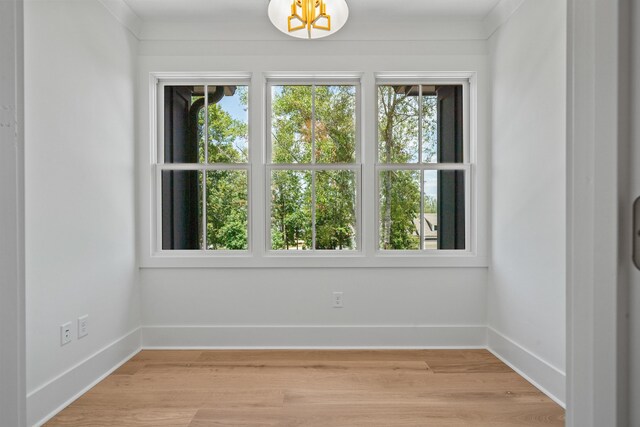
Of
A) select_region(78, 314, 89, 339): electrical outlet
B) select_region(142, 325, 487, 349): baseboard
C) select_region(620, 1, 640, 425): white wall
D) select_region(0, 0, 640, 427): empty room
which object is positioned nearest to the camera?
select_region(620, 1, 640, 425): white wall

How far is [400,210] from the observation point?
3295 mm

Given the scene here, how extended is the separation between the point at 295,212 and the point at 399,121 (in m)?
1.18

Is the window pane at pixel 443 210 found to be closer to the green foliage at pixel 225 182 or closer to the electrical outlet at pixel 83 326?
the green foliage at pixel 225 182

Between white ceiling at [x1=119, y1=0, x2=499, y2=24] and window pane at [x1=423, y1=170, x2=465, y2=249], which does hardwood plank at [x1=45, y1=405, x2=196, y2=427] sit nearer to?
window pane at [x1=423, y1=170, x2=465, y2=249]

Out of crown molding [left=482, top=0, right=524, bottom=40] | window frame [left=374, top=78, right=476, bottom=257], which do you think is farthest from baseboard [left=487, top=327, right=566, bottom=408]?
crown molding [left=482, top=0, right=524, bottom=40]

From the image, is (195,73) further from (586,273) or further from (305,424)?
(586,273)

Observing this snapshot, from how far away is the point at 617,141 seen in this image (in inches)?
18.7

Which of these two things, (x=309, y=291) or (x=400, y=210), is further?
(x=400, y=210)

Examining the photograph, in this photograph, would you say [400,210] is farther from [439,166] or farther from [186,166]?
[186,166]

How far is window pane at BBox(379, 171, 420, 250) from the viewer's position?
3.28m

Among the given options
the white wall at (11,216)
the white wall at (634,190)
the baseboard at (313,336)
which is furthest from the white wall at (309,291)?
the white wall at (634,190)

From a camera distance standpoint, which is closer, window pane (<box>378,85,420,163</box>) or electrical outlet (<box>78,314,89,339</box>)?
electrical outlet (<box>78,314,89,339</box>)

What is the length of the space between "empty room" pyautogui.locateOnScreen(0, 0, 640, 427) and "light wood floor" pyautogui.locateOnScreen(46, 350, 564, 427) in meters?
0.02

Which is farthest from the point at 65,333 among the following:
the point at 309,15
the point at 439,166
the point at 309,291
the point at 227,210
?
the point at 439,166
